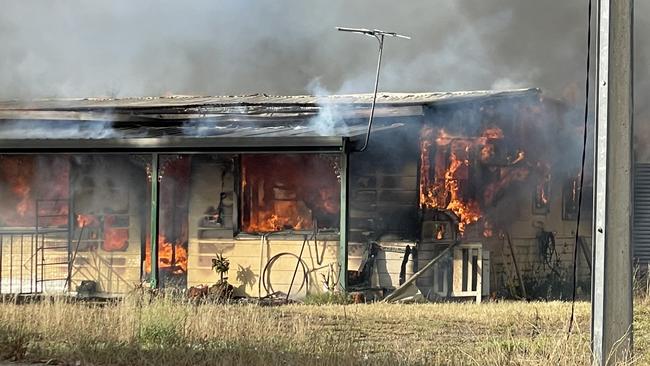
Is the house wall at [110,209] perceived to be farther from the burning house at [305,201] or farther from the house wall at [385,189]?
the house wall at [385,189]

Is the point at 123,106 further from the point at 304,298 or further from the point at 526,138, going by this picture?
the point at 526,138

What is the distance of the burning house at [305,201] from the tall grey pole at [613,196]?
7507 millimetres

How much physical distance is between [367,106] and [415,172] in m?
1.85

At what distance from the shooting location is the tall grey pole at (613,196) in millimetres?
6285

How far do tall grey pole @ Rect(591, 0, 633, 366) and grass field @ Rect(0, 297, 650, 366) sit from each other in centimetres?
36

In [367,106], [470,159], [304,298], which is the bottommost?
[304,298]

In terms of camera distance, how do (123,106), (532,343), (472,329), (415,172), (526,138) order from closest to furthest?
(532,343), (472,329), (415,172), (526,138), (123,106)

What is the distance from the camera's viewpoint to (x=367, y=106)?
15.9 meters

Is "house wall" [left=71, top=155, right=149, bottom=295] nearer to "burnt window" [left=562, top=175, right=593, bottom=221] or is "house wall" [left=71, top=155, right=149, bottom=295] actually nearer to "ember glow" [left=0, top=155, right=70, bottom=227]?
"ember glow" [left=0, top=155, right=70, bottom=227]

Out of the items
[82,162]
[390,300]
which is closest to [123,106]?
[82,162]

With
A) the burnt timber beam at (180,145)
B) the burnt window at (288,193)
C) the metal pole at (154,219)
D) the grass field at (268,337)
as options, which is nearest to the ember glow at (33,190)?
the burnt timber beam at (180,145)

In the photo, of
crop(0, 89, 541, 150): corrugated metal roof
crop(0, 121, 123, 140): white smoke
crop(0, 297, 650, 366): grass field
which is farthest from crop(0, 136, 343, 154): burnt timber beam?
crop(0, 297, 650, 366): grass field

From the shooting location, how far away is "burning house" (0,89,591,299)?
1444 cm

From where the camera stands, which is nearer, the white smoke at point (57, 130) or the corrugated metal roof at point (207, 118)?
the corrugated metal roof at point (207, 118)
